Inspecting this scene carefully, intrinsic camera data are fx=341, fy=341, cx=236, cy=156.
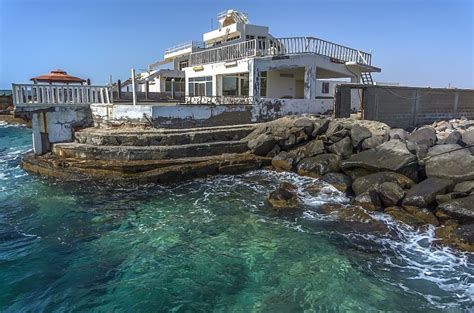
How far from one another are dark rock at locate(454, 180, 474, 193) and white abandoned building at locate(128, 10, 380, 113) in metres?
10.8

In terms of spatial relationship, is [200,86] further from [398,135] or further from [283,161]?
[398,135]

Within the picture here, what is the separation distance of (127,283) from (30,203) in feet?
21.0

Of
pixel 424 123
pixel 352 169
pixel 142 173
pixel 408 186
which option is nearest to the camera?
pixel 408 186

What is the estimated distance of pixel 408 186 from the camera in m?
10.1

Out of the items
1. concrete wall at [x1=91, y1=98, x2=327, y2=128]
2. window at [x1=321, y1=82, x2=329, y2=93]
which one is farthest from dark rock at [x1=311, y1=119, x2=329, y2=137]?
window at [x1=321, y1=82, x2=329, y2=93]

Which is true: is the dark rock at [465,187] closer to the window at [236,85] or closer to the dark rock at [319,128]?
the dark rock at [319,128]

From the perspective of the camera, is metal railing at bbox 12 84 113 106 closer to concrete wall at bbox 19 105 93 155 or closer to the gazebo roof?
concrete wall at bbox 19 105 93 155

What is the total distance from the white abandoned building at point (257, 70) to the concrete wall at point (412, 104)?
4.26 metres

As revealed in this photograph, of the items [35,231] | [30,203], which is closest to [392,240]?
[35,231]

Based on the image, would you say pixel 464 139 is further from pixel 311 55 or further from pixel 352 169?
pixel 311 55

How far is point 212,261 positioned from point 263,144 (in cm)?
841

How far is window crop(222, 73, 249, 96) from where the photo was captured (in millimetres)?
24000

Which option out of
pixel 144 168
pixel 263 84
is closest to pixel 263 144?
pixel 144 168

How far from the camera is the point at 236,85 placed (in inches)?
964
